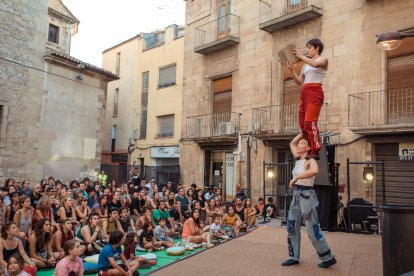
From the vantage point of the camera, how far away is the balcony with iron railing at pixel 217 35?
1756cm

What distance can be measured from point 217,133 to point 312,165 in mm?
13010

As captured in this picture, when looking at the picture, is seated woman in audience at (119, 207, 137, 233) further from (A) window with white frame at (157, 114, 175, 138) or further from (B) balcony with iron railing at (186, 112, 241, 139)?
(A) window with white frame at (157, 114, 175, 138)

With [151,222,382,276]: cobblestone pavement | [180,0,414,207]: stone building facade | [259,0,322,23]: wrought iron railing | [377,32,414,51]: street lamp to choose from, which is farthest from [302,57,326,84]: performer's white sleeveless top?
[259,0,322,23]: wrought iron railing

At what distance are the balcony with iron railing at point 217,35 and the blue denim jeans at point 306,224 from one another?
1304 centimetres

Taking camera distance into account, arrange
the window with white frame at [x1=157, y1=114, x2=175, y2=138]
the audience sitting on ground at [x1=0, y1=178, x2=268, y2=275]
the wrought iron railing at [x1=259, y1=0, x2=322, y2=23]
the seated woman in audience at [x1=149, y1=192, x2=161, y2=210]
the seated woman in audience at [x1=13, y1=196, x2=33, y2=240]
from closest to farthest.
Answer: the audience sitting on ground at [x1=0, y1=178, x2=268, y2=275]
the seated woman in audience at [x1=13, y1=196, x2=33, y2=240]
the seated woman in audience at [x1=149, y1=192, x2=161, y2=210]
the wrought iron railing at [x1=259, y1=0, x2=322, y2=23]
the window with white frame at [x1=157, y1=114, x2=175, y2=138]

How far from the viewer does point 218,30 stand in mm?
18750

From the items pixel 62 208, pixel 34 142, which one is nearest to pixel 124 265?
pixel 62 208

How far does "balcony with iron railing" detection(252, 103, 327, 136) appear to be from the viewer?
15141 millimetres

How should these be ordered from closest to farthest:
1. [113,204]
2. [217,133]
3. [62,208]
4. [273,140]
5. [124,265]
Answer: [124,265] → [62,208] → [113,204] → [273,140] → [217,133]

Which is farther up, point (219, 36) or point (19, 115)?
point (219, 36)

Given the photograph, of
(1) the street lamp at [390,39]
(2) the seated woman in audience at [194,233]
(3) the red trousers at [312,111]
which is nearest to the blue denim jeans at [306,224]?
(3) the red trousers at [312,111]

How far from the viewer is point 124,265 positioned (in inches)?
284

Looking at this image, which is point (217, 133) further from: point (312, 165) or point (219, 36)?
point (312, 165)

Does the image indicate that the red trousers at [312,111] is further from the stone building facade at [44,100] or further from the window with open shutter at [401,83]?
the stone building facade at [44,100]
